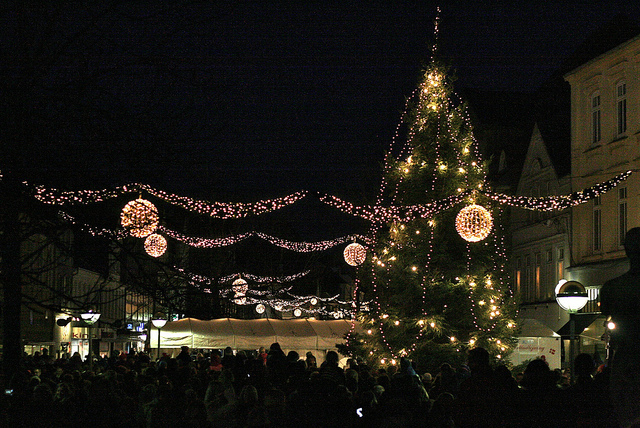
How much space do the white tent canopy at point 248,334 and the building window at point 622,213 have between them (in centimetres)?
1027

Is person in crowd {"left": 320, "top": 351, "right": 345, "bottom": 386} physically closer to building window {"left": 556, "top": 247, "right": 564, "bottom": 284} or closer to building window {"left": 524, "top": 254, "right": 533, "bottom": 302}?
building window {"left": 556, "top": 247, "right": 564, "bottom": 284}

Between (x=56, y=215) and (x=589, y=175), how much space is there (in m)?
26.4

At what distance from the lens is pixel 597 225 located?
31.5 meters

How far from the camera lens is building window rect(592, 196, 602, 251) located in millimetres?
30969

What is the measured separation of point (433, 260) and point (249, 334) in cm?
1152

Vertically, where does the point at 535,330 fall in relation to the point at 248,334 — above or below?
above

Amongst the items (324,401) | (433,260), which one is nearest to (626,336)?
(324,401)

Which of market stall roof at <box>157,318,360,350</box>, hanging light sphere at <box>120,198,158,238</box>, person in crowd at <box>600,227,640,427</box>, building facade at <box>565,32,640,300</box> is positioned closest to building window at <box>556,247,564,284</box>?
building facade at <box>565,32,640,300</box>

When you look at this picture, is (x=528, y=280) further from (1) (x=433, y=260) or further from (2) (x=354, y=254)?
(1) (x=433, y=260)

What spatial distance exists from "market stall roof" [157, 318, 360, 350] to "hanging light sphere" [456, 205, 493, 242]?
13.7 m

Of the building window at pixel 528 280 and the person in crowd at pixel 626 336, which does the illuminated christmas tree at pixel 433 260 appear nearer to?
the building window at pixel 528 280

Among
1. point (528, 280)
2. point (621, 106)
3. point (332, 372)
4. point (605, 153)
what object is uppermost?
point (621, 106)

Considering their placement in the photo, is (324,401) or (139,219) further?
(324,401)

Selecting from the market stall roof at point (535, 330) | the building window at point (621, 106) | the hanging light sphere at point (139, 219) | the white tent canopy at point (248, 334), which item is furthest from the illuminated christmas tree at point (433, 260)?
the hanging light sphere at point (139, 219)
